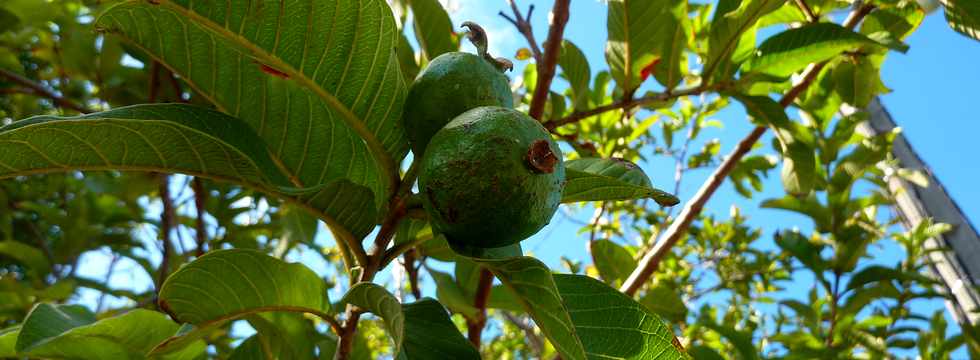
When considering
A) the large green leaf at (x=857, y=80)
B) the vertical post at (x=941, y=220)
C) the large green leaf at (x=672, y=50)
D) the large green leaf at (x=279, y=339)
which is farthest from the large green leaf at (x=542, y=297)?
the vertical post at (x=941, y=220)

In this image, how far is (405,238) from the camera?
3.24 feet

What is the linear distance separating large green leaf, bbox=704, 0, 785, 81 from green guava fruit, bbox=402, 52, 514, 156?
2.70 ft

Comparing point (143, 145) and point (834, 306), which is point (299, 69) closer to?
point (143, 145)

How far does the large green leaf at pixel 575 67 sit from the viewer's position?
1.63 meters

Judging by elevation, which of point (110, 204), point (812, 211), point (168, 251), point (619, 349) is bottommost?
point (619, 349)

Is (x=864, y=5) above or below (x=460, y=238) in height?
above

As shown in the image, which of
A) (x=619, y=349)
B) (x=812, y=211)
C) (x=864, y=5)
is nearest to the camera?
(x=619, y=349)

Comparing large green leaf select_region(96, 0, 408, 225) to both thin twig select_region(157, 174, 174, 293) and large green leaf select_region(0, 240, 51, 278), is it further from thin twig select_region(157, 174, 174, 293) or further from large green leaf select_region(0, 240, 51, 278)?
large green leaf select_region(0, 240, 51, 278)

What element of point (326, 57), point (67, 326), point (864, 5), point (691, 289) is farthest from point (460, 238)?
point (691, 289)

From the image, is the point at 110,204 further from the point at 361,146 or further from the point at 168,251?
the point at 361,146

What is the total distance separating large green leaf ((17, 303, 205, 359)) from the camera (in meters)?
0.92

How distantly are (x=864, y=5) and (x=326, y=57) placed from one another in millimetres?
1537

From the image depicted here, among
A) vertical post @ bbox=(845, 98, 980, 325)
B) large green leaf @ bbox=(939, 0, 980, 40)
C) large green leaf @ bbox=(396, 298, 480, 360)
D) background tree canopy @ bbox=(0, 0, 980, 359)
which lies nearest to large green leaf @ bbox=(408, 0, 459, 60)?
background tree canopy @ bbox=(0, 0, 980, 359)

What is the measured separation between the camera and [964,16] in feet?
4.71
